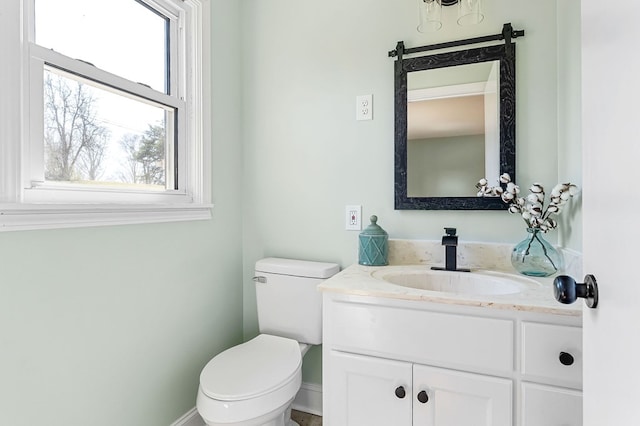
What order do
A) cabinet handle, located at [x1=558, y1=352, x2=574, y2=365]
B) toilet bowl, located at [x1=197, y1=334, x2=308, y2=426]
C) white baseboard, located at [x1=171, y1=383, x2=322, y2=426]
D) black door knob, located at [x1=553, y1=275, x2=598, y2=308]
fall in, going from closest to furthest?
black door knob, located at [x1=553, y1=275, x2=598, y2=308], cabinet handle, located at [x1=558, y1=352, x2=574, y2=365], toilet bowl, located at [x1=197, y1=334, x2=308, y2=426], white baseboard, located at [x1=171, y1=383, x2=322, y2=426]

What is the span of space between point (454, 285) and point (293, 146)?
41.3 inches

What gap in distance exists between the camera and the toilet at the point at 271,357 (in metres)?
1.16

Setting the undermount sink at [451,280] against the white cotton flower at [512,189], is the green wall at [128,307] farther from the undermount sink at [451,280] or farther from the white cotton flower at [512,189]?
the white cotton flower at [512,189]

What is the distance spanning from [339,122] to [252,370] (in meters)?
1.20

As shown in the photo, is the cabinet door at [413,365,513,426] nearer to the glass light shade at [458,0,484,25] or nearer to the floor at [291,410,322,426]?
the floor at [291,410,322,426]

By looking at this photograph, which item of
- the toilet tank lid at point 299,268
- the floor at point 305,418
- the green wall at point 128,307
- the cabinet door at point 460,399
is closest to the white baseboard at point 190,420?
the green wall at point 128,307

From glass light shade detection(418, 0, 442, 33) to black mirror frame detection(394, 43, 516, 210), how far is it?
4.9 inches

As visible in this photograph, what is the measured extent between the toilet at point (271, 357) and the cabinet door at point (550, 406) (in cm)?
78

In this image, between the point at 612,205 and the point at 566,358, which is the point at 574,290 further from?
the point at 566,358

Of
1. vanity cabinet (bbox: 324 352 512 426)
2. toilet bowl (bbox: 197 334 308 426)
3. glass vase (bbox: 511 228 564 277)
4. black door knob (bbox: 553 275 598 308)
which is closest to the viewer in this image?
black door knob (bbox: 553 275 598 308)

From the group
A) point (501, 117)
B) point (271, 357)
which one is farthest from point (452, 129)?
point (271, 357)

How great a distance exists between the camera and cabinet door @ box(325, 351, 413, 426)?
3.68 feet

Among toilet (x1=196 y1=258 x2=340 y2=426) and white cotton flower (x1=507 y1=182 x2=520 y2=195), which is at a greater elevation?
white cotton flower (x1=507 y1=182 x2=520 y2=195)

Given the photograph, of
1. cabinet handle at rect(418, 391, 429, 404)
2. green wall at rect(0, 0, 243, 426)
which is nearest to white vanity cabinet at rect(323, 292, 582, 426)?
cabinet handle at rect(418, 391, 429, 404)
